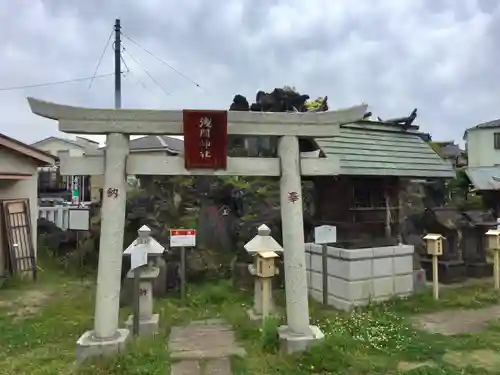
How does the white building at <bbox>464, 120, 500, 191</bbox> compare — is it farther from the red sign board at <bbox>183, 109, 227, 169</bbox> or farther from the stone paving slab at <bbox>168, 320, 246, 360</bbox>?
the red sign board at <bbox>183, 109, 227, 169</bbox>

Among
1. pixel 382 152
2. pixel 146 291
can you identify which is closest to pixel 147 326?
pixel 146 291

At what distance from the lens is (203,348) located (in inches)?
258

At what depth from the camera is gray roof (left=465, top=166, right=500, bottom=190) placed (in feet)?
65.7

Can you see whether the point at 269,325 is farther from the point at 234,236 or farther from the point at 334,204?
the point at 234,236

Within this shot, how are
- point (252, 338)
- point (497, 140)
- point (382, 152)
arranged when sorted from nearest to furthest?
point (252, 338), point (382, 152), point (497, 140)

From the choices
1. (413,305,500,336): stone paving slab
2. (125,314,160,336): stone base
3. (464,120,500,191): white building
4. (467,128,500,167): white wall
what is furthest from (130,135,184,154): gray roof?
(467,128,500,167): white wall

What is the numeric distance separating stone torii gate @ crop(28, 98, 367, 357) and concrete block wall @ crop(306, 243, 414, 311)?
2490 mm

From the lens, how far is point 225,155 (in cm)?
618

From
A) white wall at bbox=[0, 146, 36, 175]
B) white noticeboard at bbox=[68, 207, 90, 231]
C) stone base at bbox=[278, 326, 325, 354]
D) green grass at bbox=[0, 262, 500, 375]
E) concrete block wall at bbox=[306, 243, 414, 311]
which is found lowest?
green grass at bbox=[0, 262, 500, 375]

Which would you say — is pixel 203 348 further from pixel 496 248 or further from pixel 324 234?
pixel 496 248

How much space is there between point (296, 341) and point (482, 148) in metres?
33.8

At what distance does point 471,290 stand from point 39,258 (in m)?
12.1

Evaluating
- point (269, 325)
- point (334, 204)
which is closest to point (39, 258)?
point (334, 204)

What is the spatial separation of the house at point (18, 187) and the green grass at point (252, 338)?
6.89 feet
